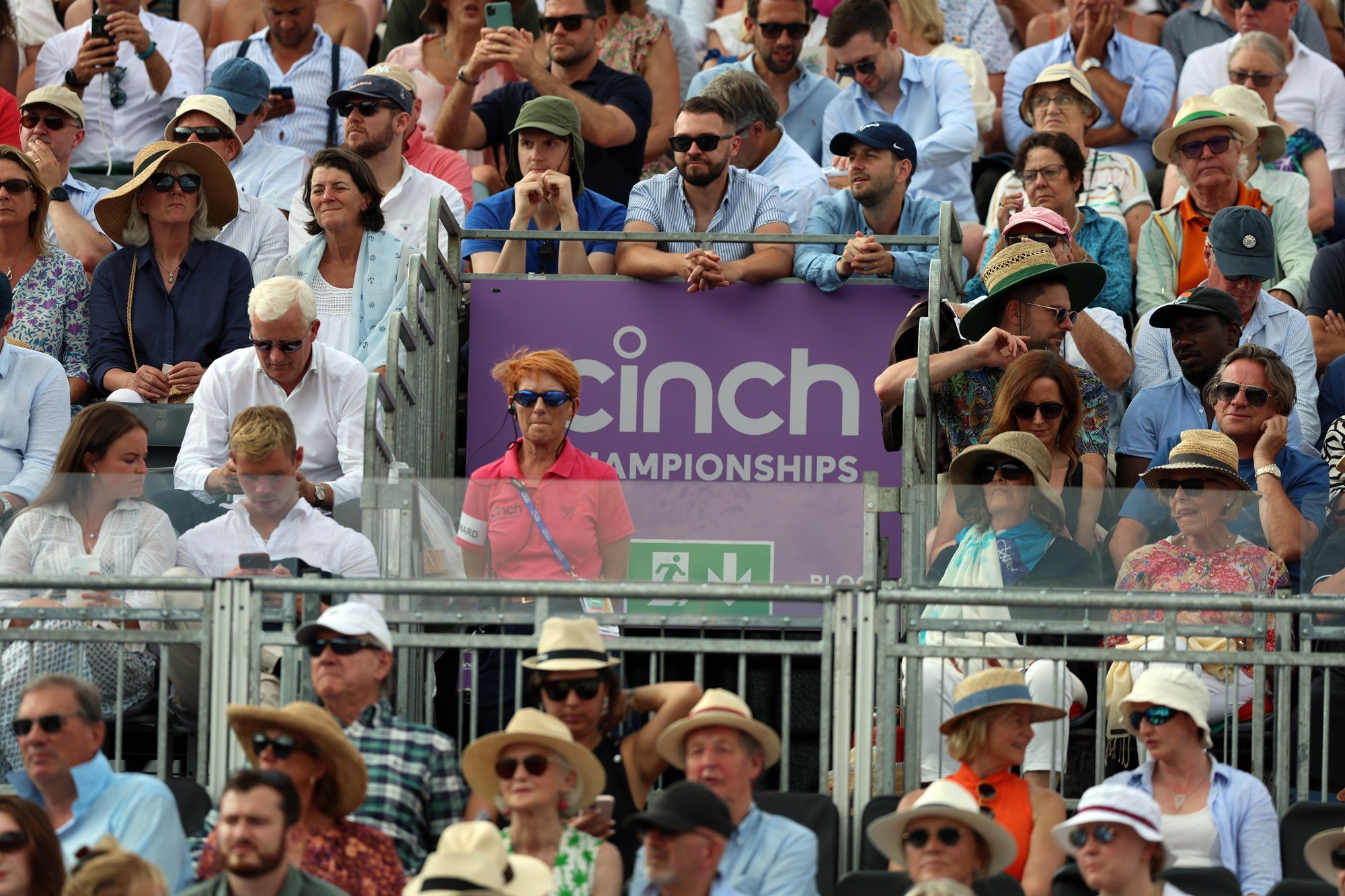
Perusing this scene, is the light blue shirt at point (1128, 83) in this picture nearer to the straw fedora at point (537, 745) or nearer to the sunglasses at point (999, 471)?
the sunglasses at point (999, 471)

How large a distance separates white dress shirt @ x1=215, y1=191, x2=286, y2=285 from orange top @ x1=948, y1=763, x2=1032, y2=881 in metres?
4.95

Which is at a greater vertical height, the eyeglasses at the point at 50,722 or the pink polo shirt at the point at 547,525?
the pink polo shirt at the point at 547,525

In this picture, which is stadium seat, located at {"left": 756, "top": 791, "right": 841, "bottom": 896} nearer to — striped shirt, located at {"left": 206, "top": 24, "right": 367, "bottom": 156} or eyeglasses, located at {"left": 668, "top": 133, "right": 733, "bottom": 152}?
eyeglasses, located at {"left": 668, "top": 133, "right": 733, "bottom": 152}

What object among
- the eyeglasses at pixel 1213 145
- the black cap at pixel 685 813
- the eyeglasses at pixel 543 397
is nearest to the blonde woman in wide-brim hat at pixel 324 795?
the black cap at pixel 685 813

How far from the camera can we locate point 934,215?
10477 millimetres

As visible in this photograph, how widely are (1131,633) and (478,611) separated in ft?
7.14

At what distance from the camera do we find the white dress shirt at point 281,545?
312 inches

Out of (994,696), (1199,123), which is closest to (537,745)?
(994,696)

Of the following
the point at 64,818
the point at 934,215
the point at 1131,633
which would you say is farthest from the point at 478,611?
the point at 934,215

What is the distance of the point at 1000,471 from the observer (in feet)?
26.4

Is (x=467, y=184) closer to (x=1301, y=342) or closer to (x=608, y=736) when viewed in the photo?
(x=1301, y=342)

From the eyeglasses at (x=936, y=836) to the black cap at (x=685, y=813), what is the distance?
548mm

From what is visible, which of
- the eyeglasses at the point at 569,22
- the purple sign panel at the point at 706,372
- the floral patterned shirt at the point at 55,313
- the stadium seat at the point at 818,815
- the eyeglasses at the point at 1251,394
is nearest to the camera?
the stadium seat at the point at 818,815

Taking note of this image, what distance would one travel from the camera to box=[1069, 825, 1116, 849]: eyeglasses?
6.55 meters
